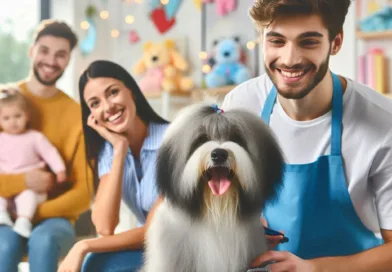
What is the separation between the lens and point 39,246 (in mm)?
1182

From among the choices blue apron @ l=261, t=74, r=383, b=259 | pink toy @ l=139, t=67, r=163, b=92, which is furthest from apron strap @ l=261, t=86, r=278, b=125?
pink toy @ l=139, t=67, r=163, b=92

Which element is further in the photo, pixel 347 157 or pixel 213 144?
pixel 347 157

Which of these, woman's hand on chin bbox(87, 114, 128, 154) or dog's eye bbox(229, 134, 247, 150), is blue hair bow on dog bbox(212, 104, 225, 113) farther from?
woman's hand on chin bbox(87, 114, 128, 154)

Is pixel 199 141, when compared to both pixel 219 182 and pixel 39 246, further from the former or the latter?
pixel 39 246

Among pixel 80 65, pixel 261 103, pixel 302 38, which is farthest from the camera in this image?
pixel 80 65

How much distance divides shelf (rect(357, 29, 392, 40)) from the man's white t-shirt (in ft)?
4.58

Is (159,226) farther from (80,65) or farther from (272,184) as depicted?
(80,65)

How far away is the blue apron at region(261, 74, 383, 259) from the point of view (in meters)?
1.00

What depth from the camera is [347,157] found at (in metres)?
1.01

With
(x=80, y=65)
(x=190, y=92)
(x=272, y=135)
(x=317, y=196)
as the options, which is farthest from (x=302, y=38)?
(x=190, y=92)

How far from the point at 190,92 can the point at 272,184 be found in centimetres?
128

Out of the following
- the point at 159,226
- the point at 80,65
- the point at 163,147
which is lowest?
the point at 159,226

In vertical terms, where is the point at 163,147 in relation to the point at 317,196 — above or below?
above

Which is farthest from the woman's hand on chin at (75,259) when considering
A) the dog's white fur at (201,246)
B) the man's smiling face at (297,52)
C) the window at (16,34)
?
the window at (16,34)
